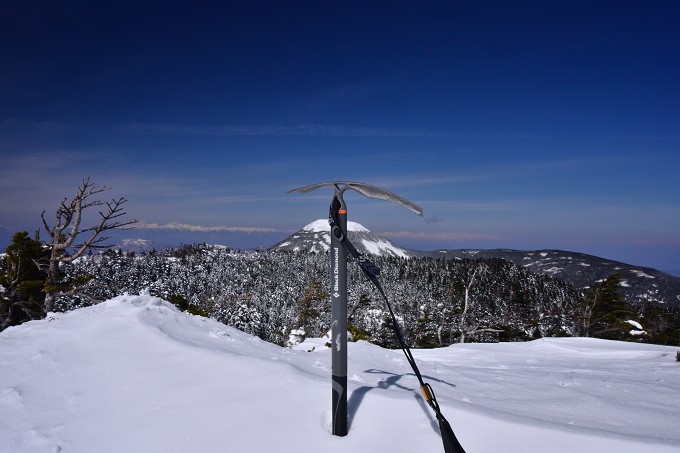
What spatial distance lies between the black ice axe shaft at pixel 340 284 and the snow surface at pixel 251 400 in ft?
0.98

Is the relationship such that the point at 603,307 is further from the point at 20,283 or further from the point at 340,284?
the point at 20,283

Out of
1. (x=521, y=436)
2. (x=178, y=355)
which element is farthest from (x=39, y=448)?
(x=521, y=436)

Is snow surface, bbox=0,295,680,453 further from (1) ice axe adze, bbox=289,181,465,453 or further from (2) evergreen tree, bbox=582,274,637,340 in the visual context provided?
(2) evergreen tree, bbox=582,274,637,340

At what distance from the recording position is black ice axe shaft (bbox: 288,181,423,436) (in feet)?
10.6

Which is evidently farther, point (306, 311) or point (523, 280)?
point (523, 280)

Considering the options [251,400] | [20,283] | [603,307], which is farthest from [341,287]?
[603,307]

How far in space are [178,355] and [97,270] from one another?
139 m

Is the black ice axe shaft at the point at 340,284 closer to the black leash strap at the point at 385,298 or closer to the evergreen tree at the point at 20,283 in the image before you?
the black leash strap at the point at 385,298

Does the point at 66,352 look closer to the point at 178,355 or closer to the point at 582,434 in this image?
the point at 178,355

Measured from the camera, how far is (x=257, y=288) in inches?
6398

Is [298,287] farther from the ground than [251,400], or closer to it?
closer to it

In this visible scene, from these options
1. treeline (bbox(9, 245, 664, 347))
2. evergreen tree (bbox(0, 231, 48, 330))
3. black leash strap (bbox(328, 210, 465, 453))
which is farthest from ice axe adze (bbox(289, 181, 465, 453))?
treeline (bbox(9, 245, 664, 347))

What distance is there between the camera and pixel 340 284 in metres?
3.23

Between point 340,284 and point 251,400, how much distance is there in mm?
1908
